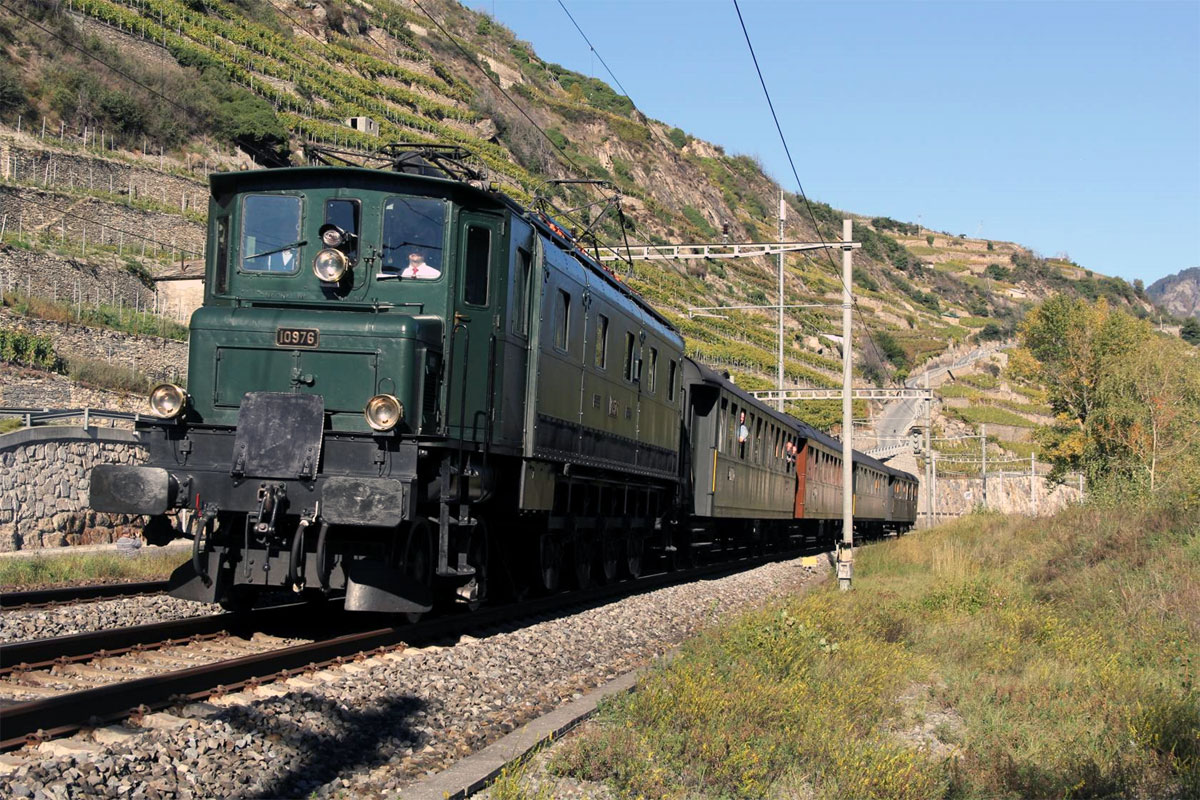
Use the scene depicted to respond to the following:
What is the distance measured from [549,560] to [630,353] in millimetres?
3463

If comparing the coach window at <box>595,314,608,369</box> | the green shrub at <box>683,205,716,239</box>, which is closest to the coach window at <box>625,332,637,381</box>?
the coach window at <box>595,314,608,369</box>

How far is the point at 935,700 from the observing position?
9766 millimetres

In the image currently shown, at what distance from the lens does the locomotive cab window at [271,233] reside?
1023cm

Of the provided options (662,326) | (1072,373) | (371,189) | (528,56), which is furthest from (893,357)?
(371,189)

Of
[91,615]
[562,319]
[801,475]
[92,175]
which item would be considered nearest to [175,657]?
[91,615]

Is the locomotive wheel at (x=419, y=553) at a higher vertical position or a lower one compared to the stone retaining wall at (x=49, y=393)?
lower

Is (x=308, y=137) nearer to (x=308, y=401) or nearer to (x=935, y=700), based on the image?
(x=308, y=401)

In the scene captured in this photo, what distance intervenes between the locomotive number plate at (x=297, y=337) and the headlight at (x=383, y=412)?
2.97 feet

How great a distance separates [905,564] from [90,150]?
1744 inches

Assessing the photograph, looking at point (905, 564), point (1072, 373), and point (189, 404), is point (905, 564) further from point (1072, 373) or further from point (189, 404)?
point (1072, 373)

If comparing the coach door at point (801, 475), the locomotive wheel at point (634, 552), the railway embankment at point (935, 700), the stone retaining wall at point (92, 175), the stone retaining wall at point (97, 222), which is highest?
the stone retaining wall at point (92, 175)

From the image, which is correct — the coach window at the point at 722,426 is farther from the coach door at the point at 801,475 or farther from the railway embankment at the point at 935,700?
the coach door at the point at 801,475

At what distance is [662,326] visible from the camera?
18609 millimetres

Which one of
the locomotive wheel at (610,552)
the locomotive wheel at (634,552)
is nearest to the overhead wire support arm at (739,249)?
the locomotive wheel at (634,552)
